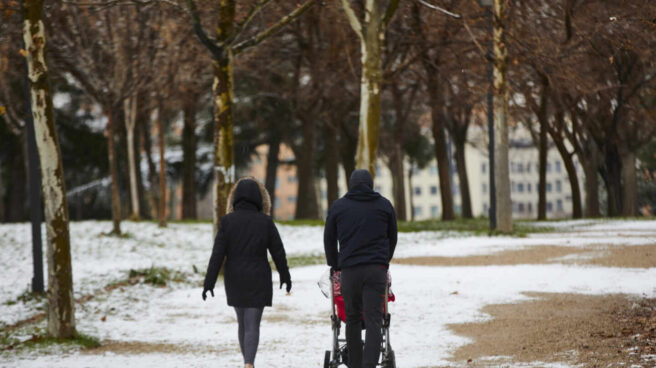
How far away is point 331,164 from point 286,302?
20.2 m

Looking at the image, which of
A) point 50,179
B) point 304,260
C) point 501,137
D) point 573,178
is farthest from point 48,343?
point 573,178

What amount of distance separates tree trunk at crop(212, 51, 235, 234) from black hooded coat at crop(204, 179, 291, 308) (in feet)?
27.8

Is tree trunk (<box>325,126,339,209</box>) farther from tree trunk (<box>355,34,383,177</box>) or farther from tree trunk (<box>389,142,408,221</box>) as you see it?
tree trunk (<box>355,34,383,177</box>)

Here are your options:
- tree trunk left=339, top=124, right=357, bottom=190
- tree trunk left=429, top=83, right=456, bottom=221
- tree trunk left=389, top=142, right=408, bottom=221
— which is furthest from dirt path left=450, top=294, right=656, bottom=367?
tree trunk left=339, top=124, right=357, bottom=190

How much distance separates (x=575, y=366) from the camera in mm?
7570

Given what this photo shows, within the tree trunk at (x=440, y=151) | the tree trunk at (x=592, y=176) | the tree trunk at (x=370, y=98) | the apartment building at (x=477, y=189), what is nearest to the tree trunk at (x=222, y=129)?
the tree trunk at (x=370, y=98)

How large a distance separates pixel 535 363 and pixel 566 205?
110 metres

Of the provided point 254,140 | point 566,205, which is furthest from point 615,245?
point 566,205

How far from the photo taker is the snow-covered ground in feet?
30.0

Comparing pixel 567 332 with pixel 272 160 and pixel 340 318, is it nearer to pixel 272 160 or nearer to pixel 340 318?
pixel 340 318

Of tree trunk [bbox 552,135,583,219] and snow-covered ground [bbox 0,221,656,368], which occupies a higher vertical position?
tree trunk [bbox 552,135,583,219]

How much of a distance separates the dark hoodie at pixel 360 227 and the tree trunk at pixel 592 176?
3133 centimetres

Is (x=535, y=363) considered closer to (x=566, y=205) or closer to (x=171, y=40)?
(x=171, y=40)

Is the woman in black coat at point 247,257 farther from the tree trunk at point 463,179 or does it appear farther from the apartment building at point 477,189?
the apartment building at point 477,189
